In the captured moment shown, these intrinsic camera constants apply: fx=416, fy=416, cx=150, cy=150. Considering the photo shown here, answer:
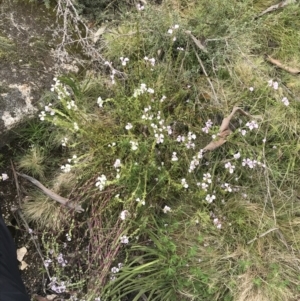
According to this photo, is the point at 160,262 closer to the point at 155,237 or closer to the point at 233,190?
the point at 155,237

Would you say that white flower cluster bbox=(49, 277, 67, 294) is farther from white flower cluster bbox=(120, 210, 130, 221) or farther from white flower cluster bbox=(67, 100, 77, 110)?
white flower cluster bbox=(67, 100, 77, 110)

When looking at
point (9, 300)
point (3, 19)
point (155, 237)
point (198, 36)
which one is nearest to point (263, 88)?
point (198, 36)

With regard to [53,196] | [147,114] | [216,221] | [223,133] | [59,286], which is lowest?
[59,286]

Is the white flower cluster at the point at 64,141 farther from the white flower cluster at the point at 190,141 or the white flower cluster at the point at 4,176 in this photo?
the white flower cluster at the point at 190,141

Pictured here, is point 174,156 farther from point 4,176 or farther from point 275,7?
point 275,7

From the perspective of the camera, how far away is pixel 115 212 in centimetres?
214

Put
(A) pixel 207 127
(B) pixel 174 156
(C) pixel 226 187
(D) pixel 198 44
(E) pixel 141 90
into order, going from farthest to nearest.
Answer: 1. (D) pixel 198 44
2. (C) pixel 226 187
3. (A) pixel 207 127
4. (B) pixel 174 156
5. (E) pixel 141 90

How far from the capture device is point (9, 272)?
2002 mm

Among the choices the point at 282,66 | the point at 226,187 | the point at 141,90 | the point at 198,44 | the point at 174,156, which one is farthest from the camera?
the point at 282,66

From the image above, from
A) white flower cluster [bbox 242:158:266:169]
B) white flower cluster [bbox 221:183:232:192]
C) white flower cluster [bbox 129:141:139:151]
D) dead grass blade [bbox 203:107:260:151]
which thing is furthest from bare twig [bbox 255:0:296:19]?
white flower cluster [bbox 129:141:139:151]

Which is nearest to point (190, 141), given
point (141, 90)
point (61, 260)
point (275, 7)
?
point (141, 90)

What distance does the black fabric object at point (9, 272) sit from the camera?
1923 millimetres

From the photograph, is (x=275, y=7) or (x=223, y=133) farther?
(x=275, y=7)

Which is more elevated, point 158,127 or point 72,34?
point 72,34
